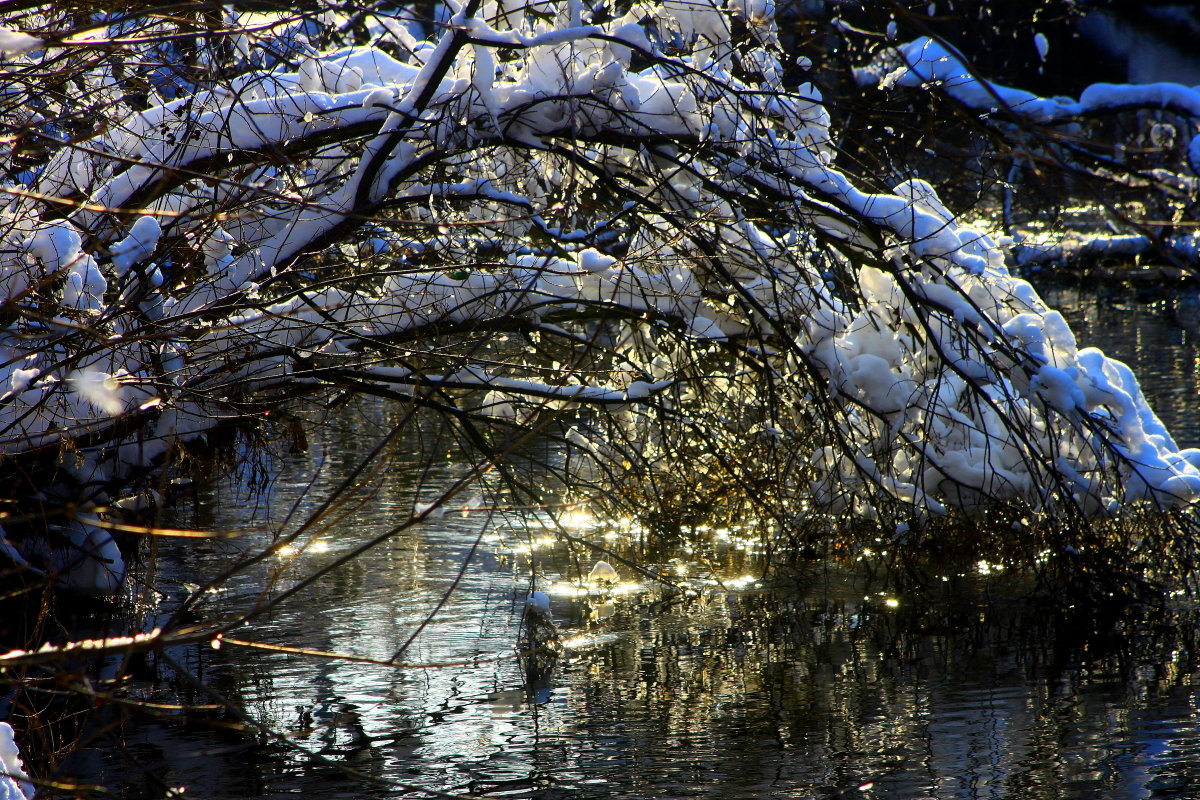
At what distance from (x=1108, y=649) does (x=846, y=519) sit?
1687 millimetres

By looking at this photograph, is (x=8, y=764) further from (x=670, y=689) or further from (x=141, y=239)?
(x=670, y=689)

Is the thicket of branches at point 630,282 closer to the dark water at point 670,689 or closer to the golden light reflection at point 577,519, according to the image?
the dark water at point 670,689

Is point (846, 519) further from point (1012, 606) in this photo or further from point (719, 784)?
point (719, 784)

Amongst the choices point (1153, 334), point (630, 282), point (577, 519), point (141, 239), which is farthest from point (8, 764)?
point (1153, 334)

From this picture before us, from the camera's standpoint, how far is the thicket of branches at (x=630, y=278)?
20.1 ft

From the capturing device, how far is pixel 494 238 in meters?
7.45

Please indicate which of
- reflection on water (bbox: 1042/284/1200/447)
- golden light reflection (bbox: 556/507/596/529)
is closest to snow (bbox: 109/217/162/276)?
golden light reflection (bbox: 556/507/596/529)

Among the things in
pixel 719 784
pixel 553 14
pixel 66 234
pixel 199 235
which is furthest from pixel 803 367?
pixel 66 234

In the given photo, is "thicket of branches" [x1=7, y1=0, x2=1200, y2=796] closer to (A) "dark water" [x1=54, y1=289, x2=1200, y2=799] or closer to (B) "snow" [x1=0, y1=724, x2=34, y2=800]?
(A) "dark water" [x1=54, y1=289, x2=1200, y2=799]

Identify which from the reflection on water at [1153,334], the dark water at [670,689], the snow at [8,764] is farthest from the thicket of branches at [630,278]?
the reflection on water at [1153,334]

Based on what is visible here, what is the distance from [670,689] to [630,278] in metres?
2.22

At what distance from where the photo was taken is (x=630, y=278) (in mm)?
6992

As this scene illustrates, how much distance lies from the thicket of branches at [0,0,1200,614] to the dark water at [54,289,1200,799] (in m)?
0.54

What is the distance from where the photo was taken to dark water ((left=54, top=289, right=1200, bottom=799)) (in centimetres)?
514
